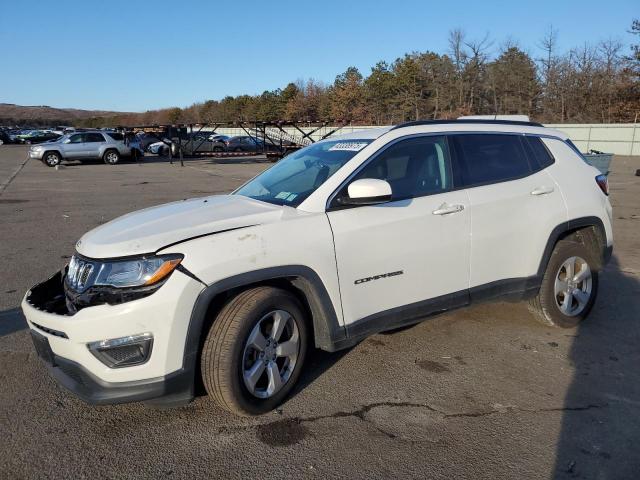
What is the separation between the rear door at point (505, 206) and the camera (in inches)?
158

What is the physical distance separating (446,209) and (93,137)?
27.2 m

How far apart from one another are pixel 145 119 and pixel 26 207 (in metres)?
131

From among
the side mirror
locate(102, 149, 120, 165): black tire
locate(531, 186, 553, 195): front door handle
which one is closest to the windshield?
the side mirror

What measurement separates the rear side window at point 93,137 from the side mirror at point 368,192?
27.0 metres

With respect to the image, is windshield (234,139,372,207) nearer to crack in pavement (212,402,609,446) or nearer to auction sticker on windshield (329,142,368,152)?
auction sticker on windshield (329,142,368,152)

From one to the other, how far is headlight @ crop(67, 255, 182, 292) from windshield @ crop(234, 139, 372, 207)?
0.98 metres

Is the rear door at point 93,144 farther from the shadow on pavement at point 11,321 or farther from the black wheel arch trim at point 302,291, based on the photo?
the black wheel arch trim at point 302,291

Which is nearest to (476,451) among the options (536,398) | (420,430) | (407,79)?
(420,430)

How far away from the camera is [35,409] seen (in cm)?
329

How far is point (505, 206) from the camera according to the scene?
13.5 ft

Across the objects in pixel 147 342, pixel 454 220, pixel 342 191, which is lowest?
pixel 147 342

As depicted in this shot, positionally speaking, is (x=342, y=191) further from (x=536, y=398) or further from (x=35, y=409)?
(x=35, y=409)

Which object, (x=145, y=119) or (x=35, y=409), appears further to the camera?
(x=145, y=119)

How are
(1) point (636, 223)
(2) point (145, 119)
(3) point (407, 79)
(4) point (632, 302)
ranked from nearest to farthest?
(4) point (632, 302) → (1) point (636, 223) → (3) point (407, 79) → (2) point (145, 119)
